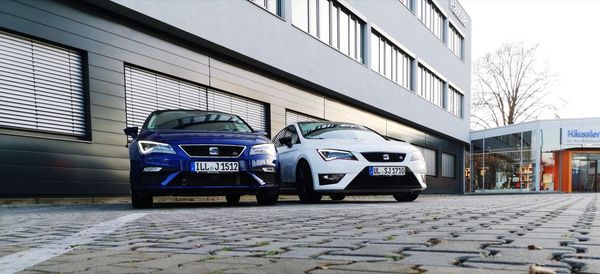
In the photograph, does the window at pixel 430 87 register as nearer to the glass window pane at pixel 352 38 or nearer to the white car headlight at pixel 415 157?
the glass window pane at pixel 352 38

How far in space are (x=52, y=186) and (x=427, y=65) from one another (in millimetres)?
23699

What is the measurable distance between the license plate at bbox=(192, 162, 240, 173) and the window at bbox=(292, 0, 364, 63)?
9704mm

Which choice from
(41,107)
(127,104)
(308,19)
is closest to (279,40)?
(308,19)

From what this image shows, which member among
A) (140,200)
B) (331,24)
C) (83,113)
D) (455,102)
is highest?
(331,24)

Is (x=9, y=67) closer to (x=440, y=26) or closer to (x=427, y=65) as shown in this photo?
(x=427, y=65)

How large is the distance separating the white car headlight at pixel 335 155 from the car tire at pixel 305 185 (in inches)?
16.1

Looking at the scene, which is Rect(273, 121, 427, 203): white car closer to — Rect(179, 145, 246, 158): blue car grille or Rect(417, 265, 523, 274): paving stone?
Rect(179, 145, 246, 158): blue car grille

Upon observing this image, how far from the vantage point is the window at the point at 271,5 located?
587 inches

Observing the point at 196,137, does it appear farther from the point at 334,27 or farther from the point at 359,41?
the point at 359,41

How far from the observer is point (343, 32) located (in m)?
19.8

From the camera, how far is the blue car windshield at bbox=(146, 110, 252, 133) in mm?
8234

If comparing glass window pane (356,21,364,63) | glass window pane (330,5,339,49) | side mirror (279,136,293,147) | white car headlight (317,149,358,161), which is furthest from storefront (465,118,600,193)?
white car headlight (317,149,358,161)

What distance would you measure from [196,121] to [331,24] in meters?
11.4

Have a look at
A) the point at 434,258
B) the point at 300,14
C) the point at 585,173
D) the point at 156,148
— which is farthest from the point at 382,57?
the point at 434,258
